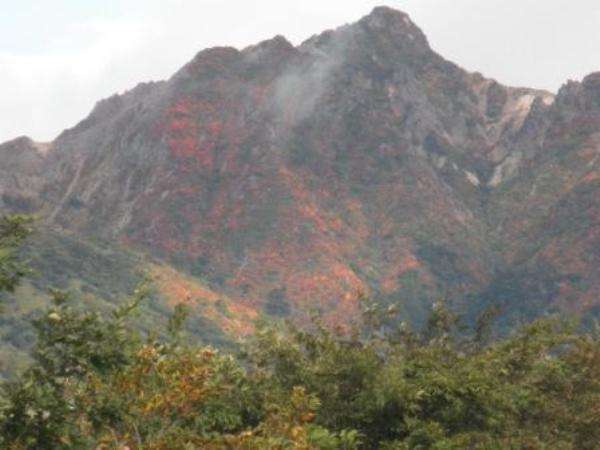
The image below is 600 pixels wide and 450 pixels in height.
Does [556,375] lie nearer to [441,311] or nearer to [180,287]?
[441,311]

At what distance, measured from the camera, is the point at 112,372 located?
1256 cm

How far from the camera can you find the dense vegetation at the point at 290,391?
1191 centimetres

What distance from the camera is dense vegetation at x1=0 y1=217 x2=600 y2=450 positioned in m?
11.9

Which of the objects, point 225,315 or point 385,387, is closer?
point 385,387

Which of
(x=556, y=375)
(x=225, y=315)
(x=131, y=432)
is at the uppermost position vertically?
(x=131, y=432)

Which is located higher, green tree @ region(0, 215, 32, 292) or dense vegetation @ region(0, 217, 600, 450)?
green tree @ region(0, 215, 32, 292)

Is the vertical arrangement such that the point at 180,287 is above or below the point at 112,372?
below

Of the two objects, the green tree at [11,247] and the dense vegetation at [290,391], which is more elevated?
the green tree at [11,247]

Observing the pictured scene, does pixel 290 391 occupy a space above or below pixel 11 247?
below

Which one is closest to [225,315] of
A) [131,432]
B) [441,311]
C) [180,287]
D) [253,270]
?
[180,287]

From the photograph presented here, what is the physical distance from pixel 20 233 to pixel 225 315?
535ft

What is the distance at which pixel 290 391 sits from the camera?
22328mm

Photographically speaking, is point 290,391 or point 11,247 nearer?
point 11,247

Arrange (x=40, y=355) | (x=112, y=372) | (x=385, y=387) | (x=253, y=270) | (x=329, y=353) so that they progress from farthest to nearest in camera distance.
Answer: (x=253, y=270), (x=329, y=353), (x=385, y=387), (x=112, y=372), (x=40, y=355)
